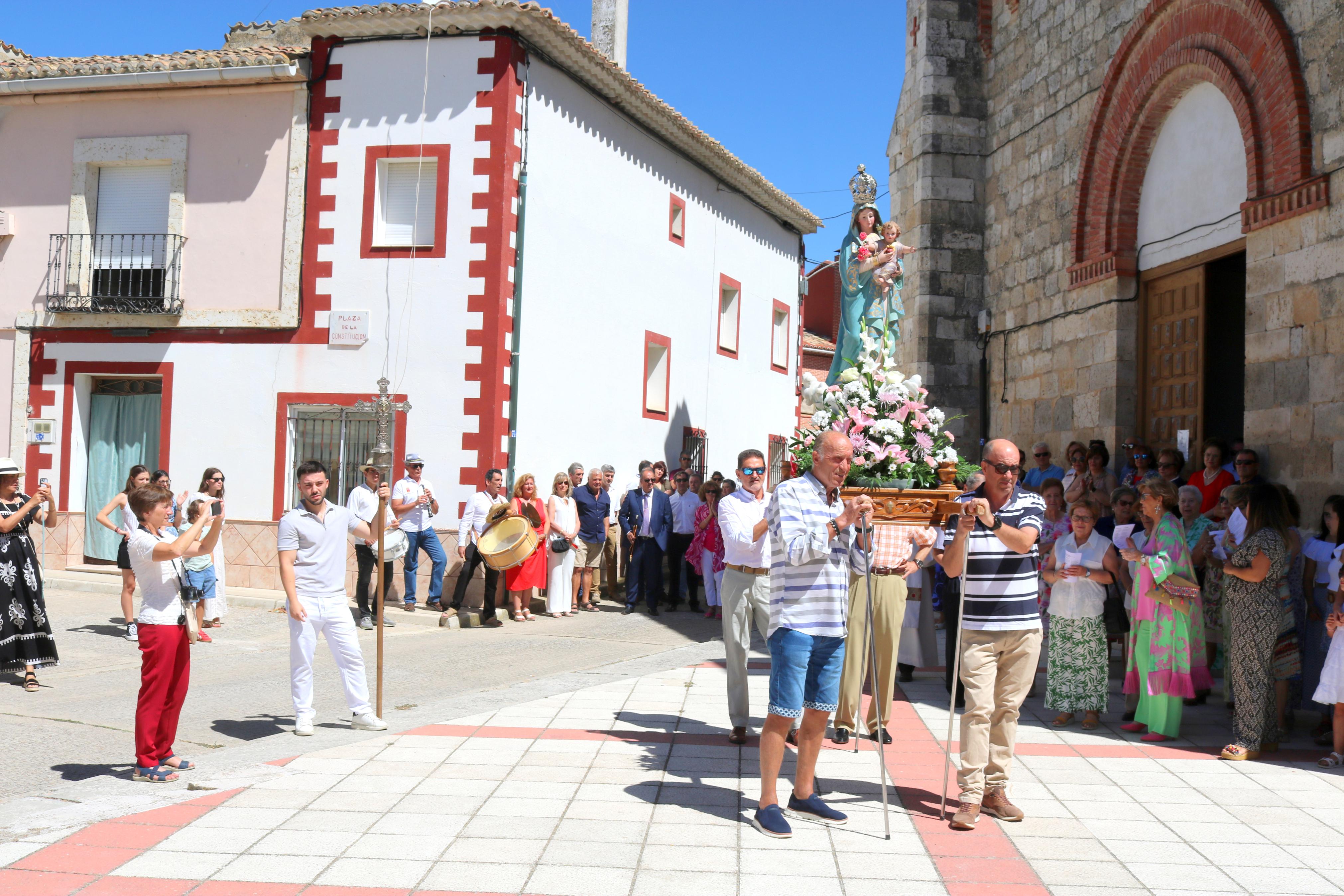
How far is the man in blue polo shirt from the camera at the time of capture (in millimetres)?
15328

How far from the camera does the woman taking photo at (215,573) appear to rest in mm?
11242

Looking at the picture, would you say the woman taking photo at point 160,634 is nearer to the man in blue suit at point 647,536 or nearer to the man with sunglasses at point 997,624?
the man with sunglasses at point 997,624

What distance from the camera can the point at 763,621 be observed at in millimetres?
7238

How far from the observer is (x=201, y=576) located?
1133 cm

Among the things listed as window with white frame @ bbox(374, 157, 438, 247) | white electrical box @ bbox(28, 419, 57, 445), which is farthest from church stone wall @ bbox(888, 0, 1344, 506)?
white electrical box @ bbox(28, 419, 57, 445)

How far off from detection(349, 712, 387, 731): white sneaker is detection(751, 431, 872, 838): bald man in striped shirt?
294 centimetres

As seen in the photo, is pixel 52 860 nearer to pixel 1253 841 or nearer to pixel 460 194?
pixel 1253 841

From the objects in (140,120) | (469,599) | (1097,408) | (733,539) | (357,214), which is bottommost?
(469,599)

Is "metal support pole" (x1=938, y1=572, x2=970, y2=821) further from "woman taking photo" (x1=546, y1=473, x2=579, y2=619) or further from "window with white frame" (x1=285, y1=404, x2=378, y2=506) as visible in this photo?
"window with white frame" (x1=285, y1=404, x2=378, y2=506)

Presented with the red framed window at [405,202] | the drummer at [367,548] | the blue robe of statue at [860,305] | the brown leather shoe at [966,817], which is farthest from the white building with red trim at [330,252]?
the brown leather shoe at [966,817]

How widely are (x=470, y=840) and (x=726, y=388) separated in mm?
18105

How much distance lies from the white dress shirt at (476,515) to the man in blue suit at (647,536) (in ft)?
7.14

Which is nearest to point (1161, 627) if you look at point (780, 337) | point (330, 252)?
point (330, 252)

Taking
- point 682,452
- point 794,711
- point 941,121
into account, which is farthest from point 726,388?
point 794,711
